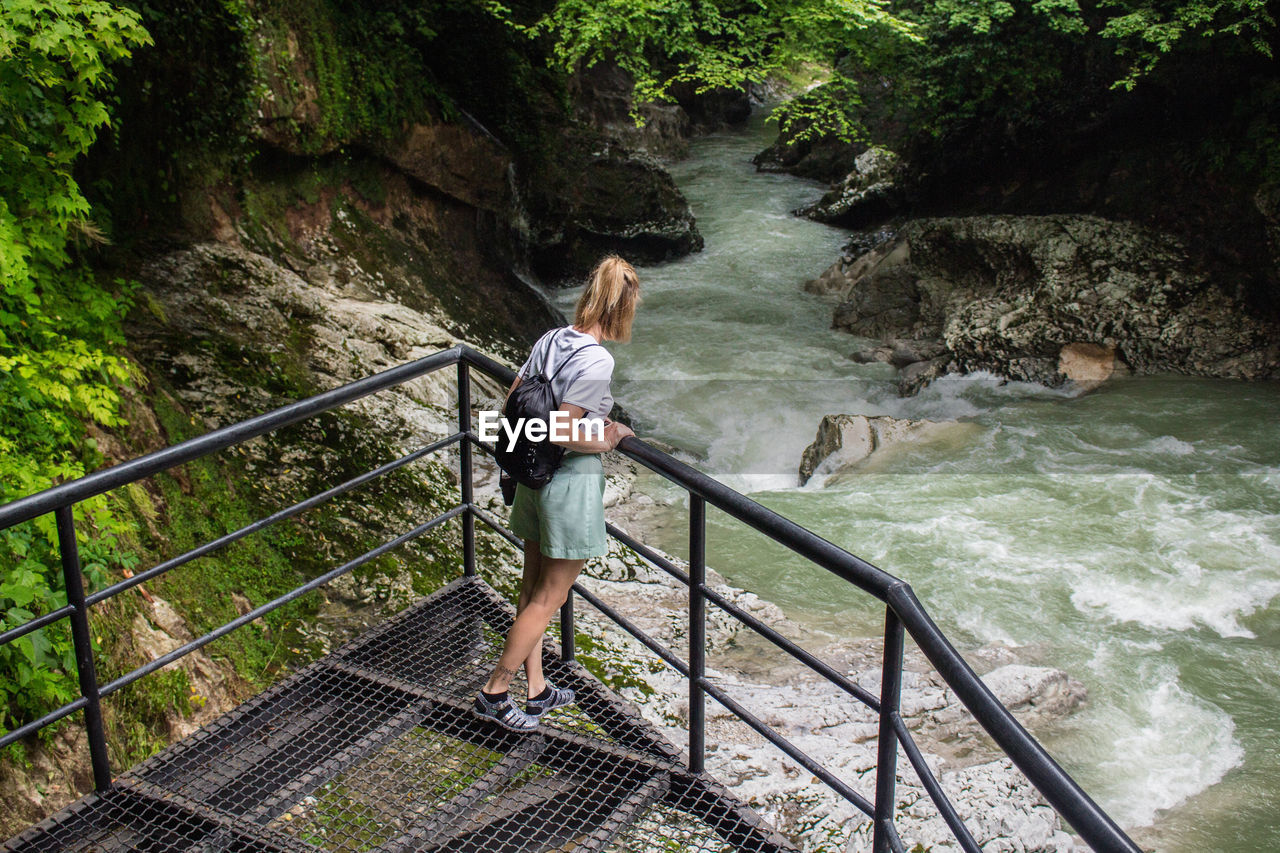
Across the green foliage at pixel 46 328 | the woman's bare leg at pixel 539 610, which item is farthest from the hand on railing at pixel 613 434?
the green foliage at pixel 46 328

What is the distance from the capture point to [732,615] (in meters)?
2.69

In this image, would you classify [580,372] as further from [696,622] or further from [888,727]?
[888,727]

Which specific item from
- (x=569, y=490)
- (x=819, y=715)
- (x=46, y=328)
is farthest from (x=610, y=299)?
(x=46, y=328)

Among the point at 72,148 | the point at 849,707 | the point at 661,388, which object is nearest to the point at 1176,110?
the point at 661,388

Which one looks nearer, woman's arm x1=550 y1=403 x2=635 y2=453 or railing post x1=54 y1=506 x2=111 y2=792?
railing post x1=54 y1=506 x2=111 y2=792

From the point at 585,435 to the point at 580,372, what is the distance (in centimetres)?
19

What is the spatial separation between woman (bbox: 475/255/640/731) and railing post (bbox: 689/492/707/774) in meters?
0.32

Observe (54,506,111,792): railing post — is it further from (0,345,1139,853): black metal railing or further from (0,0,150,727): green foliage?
(0,0,150,727): green foliage

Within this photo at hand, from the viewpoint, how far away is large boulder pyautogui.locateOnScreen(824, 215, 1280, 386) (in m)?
12.0

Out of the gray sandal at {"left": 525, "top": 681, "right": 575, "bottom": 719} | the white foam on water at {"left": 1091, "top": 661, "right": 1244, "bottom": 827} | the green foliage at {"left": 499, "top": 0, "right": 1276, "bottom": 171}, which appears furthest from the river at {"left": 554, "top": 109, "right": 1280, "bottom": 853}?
the green foliage at {"left": 499, "top": 0, "right": 1276, "bottom": 171}

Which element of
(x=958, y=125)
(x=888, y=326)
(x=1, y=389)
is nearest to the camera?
(x=1, y=389)

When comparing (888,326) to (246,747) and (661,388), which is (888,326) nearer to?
(661,388)

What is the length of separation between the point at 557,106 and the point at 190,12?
8.23 m

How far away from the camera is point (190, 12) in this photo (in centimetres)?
741
